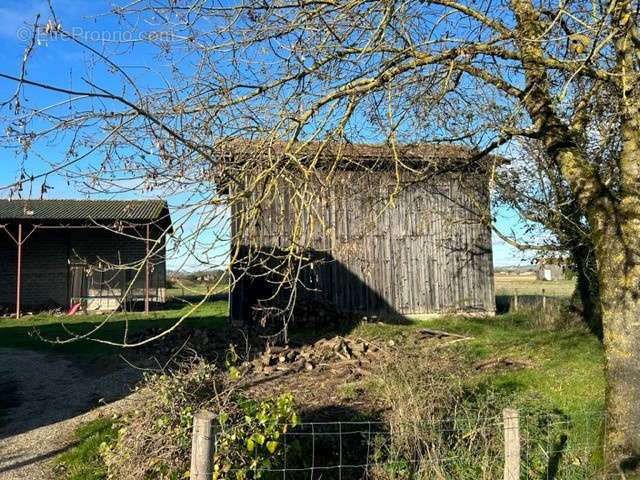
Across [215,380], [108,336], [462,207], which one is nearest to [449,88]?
[215,380]

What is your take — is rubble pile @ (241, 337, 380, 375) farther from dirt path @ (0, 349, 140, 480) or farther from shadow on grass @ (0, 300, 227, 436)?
dirt path @ (0, 349, 140, 480)

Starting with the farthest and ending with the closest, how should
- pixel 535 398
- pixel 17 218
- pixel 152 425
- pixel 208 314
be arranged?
pixel 17 218 < pixel 208 314 < pixel 535 398 < pixel 152 425

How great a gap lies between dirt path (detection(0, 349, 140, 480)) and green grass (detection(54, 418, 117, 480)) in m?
0.14

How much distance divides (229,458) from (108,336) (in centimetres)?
1093

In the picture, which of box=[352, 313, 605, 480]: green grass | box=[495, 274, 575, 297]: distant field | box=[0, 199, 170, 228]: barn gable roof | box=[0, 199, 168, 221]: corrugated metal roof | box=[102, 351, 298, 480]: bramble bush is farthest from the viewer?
box=[495, 274, 575, 297]: distant field

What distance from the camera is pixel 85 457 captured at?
17.7 feet

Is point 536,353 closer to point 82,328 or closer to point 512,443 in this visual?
point 512,443

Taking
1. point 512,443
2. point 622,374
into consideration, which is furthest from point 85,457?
point 622,374

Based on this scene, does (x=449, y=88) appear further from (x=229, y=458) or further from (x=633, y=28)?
(x=229, y=458)

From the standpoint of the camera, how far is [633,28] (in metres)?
4.79

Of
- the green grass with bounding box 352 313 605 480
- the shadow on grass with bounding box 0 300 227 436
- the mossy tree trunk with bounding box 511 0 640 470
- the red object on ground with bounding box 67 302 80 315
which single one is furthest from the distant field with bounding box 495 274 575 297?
the red object on ground with bounding box 67 302 80 315

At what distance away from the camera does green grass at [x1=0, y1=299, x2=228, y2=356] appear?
1228 cm

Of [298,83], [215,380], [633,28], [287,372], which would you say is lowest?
[287,372]

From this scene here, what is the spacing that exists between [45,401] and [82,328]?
8060 mm
